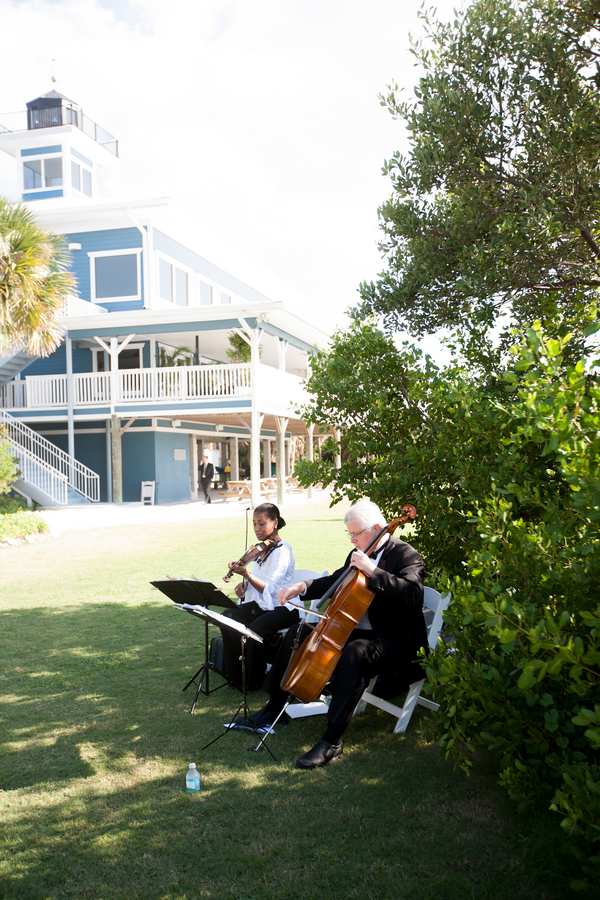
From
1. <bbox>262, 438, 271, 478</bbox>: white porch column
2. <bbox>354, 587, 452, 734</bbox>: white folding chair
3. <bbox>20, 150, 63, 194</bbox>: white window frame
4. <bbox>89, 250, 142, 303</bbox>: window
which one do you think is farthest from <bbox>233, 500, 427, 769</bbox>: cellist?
<bbox>20, 150, 63, 194</bbox>: white window frame

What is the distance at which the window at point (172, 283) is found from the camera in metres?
22.8

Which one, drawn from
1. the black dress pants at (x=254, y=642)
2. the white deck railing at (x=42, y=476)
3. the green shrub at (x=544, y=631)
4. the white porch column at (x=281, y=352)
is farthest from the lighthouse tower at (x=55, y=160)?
the green shrub at (x=544, y=631)

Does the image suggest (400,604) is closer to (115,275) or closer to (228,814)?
(228,814)

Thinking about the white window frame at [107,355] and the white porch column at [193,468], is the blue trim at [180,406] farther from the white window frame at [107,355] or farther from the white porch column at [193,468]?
the white porch column at [193,468]

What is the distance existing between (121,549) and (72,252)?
46.6ft

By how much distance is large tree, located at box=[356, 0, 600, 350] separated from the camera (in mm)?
5012

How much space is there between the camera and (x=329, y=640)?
3.78m

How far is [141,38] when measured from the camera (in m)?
12.2

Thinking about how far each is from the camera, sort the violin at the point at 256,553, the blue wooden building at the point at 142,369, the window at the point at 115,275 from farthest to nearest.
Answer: the window at the point at 115,275, the blue wooden building at the point at 142,369, the violin at the point at 256,553

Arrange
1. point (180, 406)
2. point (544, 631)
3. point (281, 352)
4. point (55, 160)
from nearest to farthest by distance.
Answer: point (544, 631), point (180, 406), point (281, 352), point (55, 160)

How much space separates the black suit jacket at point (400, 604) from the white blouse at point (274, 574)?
104cm

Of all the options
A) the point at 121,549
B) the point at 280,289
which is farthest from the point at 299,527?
the point at 280,289

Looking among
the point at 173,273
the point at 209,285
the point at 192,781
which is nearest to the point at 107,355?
the point at 173,273

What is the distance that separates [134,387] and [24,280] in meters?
7.28
